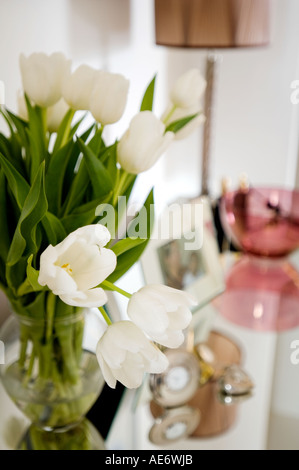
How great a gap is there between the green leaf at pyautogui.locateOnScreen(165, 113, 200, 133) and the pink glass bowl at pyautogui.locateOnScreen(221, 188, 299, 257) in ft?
1.77

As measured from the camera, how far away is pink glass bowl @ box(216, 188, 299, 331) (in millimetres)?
1029

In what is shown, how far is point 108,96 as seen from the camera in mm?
503

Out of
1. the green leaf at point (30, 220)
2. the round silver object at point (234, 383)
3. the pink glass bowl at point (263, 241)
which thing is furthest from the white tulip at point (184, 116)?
the pink glass bowl at point (263, 241)

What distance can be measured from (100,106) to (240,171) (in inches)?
45.6

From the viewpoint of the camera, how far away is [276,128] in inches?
59.8

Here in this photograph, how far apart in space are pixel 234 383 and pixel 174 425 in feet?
0.38

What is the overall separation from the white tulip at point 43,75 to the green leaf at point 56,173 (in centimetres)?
5

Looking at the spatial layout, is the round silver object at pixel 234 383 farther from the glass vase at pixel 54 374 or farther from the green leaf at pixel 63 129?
the green leaf at pixel 63 129

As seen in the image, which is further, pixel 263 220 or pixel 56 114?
pixel 263 220

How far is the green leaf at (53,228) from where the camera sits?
47cm

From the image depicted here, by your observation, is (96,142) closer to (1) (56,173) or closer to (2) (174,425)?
(1) (56,173)

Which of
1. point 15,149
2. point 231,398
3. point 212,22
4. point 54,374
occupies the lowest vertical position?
point 231,398

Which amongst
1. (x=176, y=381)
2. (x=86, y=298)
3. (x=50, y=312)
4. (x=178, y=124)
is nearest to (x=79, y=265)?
(x=86, y=298)

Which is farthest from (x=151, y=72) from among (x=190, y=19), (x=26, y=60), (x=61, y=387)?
(x=61, y=387)
